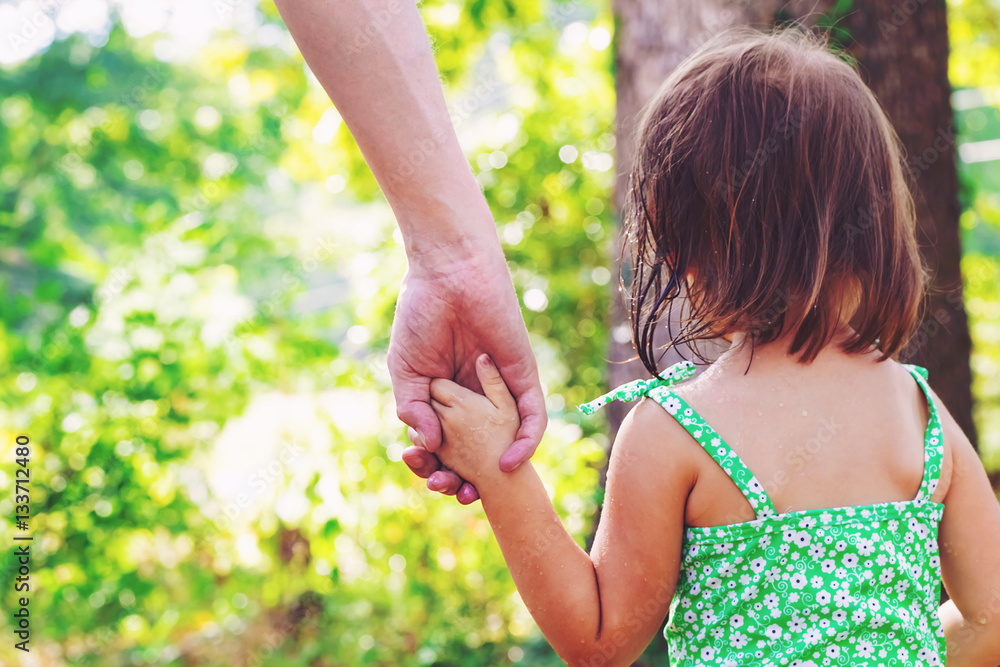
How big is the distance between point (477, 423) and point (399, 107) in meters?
0.50

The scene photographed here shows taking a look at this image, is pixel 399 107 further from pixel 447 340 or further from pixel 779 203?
Result: pixel 779 203

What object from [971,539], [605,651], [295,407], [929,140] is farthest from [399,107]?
[295,407]

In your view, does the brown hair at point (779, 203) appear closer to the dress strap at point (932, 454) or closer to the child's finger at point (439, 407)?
the dress strap at point (932, 454)

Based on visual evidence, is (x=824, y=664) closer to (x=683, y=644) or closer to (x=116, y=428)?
(x=683, y=644)

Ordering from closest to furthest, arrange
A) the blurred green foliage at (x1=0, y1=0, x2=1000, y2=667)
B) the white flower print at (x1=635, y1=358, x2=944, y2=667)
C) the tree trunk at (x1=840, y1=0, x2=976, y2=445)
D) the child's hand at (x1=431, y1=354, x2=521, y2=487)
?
the white flower print at (x1=635, y1=358, x2=944, y2=667)
the child's hand at (x1=431, y1=354, x2=521, y2=487)
the tree trunk at (x1=840, y1=0, x2=976, y2=445)
the blurred green foliage at (x1=0, y1=0, x2=1000, y2=667)

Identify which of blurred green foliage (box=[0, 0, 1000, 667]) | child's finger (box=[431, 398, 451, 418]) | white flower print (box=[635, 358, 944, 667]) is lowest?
blurred green foliage (box=[0, 0, 1000, 667])

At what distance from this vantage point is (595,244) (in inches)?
142

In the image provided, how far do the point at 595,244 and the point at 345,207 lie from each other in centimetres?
293

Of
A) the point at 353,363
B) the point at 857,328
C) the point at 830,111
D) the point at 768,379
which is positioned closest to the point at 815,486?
the point at 768,379

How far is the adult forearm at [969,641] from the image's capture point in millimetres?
1251

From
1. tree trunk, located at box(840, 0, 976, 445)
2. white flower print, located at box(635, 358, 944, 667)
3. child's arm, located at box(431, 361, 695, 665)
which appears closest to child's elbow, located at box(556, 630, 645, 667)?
child's arm, located at box(431, 361, 695, 665)

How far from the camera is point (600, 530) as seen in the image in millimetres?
1167

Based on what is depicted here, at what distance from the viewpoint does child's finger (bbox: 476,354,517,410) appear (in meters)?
1.20

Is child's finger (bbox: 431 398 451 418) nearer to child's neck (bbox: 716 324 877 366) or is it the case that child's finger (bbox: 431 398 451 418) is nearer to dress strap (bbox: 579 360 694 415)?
dress strap (bbox: 579 360 694 415)
